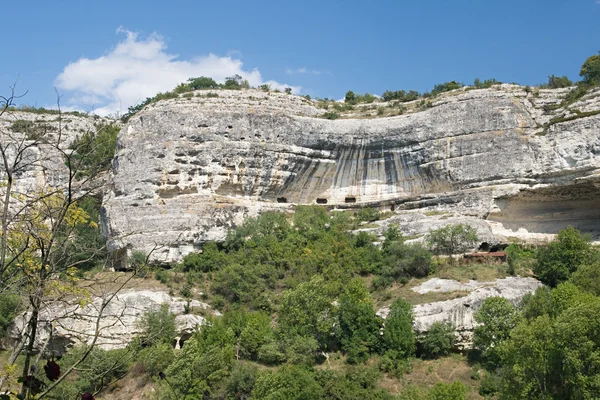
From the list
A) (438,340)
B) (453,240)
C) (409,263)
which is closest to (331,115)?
(453,240)

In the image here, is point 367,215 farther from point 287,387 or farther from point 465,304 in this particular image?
point 287,387

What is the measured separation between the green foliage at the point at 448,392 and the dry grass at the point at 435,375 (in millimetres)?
1911

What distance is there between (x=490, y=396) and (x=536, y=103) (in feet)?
75.4

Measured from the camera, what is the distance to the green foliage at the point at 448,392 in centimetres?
2209

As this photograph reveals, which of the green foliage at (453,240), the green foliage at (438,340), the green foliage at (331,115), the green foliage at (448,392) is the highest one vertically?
the green foliage at (331,115)

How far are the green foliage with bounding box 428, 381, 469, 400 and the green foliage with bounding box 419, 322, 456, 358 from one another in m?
4.23

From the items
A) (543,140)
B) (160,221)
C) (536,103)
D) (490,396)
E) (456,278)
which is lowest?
(490,396)

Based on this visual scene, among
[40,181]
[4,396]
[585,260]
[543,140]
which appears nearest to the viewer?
[4,396]

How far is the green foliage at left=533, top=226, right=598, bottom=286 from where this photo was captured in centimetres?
3058

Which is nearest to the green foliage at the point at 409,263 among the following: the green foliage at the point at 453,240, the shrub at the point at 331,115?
the green foliage at the point at 453,240

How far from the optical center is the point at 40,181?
145ft

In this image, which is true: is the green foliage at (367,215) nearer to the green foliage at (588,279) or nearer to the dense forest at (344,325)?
the dense forest at (344,325)

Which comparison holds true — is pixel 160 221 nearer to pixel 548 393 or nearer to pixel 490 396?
pixel 490 396

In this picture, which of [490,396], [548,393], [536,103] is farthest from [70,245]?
[536,103]
